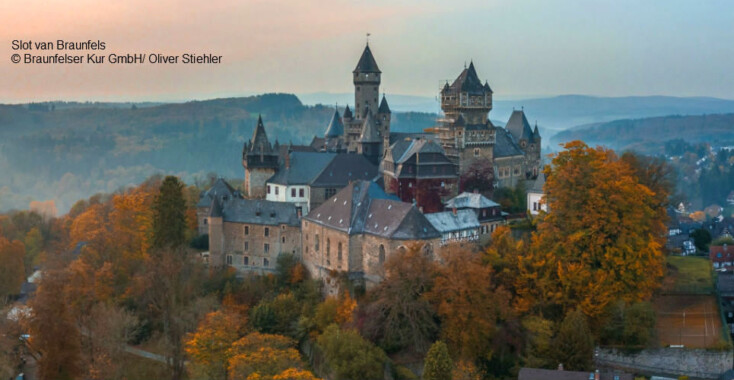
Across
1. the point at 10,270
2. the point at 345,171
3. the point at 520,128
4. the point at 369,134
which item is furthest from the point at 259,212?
the point at 520,128

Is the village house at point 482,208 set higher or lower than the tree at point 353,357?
higher

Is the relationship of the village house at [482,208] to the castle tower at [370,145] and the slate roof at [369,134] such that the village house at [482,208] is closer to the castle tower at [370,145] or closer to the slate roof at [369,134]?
the castle tower at [370,145]

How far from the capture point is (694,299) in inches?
1677

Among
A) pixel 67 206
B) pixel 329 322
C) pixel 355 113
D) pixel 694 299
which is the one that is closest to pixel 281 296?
pixel 329 322

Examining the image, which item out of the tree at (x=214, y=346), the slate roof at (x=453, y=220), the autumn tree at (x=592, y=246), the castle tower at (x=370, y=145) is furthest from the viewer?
the castle tower at (x=370, y=145)

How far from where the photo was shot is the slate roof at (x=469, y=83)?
5781 centimetres

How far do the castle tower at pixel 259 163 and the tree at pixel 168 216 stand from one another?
23.8 feet

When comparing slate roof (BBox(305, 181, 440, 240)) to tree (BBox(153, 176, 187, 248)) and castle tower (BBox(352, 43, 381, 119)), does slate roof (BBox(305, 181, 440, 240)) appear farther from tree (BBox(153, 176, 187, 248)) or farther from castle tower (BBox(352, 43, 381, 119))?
castle tower (BBox(352, 43, 381, 119))

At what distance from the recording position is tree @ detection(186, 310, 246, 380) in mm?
38625

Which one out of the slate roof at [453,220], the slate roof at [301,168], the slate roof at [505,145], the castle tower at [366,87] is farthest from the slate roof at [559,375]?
the castle tower at [366,87]

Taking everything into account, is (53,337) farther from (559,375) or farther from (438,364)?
(559,375)

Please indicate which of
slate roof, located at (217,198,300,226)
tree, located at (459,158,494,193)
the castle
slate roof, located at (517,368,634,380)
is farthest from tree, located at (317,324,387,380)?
tree, located at (459,158,494,193)

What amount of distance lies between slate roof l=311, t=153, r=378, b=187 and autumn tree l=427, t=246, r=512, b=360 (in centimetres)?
1674

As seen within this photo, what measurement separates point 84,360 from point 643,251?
28.4m
